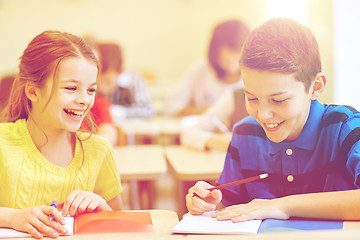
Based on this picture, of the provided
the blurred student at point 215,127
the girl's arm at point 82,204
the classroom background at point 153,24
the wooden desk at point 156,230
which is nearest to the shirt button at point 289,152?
the wooden desk at point 156,230

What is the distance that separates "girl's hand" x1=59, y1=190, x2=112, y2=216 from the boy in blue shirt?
182 mm

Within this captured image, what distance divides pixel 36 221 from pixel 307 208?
487mm

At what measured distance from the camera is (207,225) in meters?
0.82

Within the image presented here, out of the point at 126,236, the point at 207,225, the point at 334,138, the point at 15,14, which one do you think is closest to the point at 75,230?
the point at 126,236

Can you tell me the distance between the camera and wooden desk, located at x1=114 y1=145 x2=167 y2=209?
156 cm

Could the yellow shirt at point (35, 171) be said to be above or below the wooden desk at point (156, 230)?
above

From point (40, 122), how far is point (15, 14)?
429 cm

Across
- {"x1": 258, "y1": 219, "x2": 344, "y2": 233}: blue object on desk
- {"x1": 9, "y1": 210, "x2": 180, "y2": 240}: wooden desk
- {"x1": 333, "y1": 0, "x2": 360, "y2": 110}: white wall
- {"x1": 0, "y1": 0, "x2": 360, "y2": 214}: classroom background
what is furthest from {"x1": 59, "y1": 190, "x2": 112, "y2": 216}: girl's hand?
{"x1": 0, "y1": 0, "x2": 360, "y2": 214}: classroom background

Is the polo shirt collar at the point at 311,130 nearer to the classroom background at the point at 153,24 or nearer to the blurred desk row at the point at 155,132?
the blurred desk row at the point at 155,132

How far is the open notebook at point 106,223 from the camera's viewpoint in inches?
32.2

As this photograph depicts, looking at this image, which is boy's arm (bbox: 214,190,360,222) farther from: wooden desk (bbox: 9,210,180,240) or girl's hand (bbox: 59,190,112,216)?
girl's hand (bbox: 59,190,112,216)

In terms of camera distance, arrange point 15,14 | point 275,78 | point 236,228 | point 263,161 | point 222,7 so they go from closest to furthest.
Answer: point 236,228, point 275,78, point 263,161, point 15,14, point 222,7

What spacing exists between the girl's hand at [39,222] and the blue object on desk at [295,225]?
0.35 metres

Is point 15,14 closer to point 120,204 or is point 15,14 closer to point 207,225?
point 120,204
